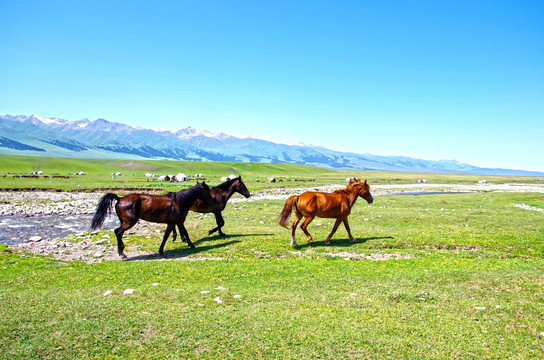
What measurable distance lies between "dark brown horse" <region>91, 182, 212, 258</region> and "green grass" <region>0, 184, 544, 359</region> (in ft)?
5.17

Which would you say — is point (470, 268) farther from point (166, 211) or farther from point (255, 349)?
point (166, 211)

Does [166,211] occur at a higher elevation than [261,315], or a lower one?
higher

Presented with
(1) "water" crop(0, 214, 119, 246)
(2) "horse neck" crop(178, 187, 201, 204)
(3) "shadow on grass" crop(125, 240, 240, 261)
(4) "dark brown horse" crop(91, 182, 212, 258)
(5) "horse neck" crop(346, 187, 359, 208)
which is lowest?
(1) "water" crop(0, 214, 119, 246)

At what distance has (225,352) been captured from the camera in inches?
226

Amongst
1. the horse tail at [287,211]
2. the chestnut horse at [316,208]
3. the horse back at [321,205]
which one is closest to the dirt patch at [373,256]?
the chestnut horse at [316,208]

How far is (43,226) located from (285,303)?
21.2m

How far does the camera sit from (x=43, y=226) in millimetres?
22000

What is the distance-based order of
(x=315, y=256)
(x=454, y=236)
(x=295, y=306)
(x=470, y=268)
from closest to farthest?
(x=295, y=306), (x=470, y=268), (x=315, y=256), (x=454, y=236)

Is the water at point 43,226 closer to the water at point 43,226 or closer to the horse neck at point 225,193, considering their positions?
the water at point 43,226

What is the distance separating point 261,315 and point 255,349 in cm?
136

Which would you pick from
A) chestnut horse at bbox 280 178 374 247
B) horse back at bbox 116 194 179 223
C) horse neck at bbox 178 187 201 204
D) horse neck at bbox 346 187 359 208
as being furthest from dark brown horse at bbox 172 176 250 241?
horse neck at bbox 346 187 359 208

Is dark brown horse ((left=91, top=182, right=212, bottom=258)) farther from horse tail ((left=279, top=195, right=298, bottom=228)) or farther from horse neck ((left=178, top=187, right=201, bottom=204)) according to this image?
horse tail ((left=279, top=195, right=298, bottom=228))

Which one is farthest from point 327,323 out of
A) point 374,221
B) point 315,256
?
point 374,221

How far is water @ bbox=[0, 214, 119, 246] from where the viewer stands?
1870 cm
